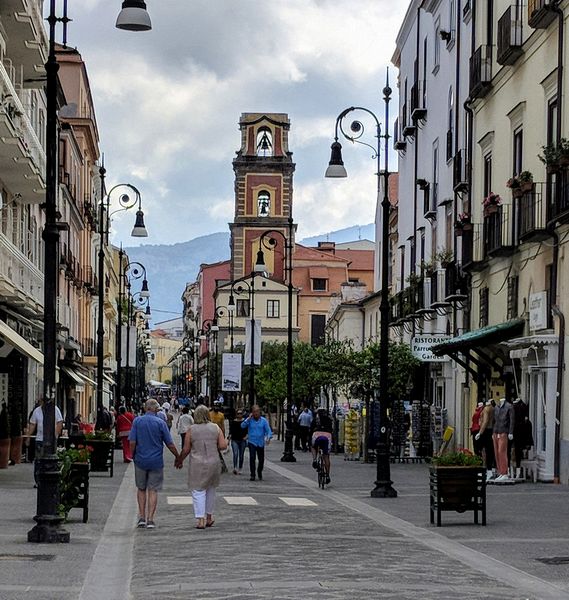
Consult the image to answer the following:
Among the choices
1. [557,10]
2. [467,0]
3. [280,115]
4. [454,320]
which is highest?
[280,115]

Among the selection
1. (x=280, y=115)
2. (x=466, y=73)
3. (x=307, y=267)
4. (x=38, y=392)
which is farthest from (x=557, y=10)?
(x=307, y=267)

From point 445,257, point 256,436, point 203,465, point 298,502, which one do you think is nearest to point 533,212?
point 256,436

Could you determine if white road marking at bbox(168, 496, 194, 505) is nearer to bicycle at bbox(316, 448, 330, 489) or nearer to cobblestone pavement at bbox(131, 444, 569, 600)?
cobblestone pavement at bbox(131, 444, 569, 600)

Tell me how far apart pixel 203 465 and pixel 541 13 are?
1426 centimetres

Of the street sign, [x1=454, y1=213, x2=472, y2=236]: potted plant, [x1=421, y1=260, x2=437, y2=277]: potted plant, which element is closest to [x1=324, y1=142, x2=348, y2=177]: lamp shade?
[x1=454, y1=213, x2=472, y2=236]: potted plant

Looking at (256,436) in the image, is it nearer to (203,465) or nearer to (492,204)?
(492,204)

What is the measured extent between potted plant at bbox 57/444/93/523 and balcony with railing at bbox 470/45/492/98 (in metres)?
20.3

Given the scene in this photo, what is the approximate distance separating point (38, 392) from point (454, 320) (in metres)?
14.2

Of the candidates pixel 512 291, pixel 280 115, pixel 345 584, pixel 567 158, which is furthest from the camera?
pixel 280 115

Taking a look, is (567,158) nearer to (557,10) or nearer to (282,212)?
(557,10)

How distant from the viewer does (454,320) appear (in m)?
41.2

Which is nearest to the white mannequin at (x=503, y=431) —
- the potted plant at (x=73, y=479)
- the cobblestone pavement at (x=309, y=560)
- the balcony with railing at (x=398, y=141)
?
the cobblestone pavement at (x=309, y=560)

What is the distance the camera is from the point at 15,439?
34688 mm

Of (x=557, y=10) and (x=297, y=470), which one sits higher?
(x=557, y=10)
